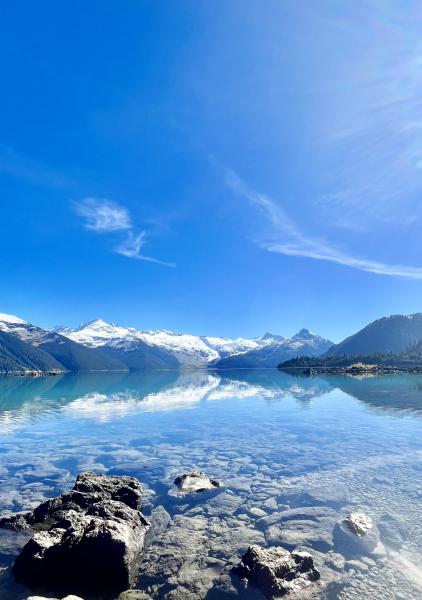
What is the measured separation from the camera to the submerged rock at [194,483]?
2462cm

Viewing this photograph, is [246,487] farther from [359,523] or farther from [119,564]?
[119,564]

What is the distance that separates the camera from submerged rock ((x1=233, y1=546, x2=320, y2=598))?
→ 13.8 meters

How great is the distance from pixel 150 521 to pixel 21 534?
669 centimetres

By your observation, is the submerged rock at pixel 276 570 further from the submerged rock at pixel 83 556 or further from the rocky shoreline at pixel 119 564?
the submerged rock at pixel 83 556

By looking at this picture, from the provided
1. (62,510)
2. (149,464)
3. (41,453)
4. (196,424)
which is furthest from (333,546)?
(196,424)

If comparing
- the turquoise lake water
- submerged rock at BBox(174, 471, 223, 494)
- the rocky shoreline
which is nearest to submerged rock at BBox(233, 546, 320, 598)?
the rocky shoreline

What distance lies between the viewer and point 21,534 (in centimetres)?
1845

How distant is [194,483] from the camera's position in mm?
25438

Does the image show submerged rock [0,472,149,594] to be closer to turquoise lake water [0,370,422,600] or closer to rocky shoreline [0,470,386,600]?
rocky shoreline [0,470,386,600]

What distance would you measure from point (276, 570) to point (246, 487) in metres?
11.7

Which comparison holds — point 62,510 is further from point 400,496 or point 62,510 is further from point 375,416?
point 375,416

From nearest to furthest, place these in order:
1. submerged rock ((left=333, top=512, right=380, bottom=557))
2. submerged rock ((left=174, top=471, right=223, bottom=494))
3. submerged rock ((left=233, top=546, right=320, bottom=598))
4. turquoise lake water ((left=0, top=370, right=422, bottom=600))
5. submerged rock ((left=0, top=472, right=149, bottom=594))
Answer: submerged rock ((left=233, top=546, right=320, bottom=598))
submerged rock ((left=0, top=472, right=149, bottom=594))
turquoise lake water ((left=0, top=370, right=422, bottom=600))
submerged rock ((left=333, top=512, right=380, bottom=557))
submerged rock ((left=174, top=471, right=223, bottom=494))

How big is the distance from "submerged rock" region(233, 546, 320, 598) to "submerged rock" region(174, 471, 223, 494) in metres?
9.61

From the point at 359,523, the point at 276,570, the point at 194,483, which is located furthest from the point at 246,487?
the point at 276,570
